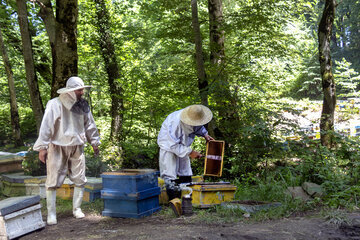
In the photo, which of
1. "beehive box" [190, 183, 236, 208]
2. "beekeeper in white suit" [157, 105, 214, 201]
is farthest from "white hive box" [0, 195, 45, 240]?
"beehive box" [190, 183, 236, 208]

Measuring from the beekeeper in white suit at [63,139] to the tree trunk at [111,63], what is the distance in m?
6.27

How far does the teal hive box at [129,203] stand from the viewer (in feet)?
16.1

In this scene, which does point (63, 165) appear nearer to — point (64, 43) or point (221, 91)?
point (64, 43)

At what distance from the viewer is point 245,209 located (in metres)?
4.65

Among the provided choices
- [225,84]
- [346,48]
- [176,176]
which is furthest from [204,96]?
[346,48]

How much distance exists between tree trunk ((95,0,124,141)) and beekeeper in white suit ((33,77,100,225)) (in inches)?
247

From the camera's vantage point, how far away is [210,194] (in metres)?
5.12

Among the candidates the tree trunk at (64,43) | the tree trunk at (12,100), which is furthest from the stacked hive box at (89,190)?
the tree trunk at (12,100)

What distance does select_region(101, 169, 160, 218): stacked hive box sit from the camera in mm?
4891

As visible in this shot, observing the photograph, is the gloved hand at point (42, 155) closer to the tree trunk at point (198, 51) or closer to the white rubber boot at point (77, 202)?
the white rubber boot at point (77, 202)

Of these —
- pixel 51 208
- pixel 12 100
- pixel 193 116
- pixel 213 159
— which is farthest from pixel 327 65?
pixel 12 100

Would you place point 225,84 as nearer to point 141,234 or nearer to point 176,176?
point 176,176

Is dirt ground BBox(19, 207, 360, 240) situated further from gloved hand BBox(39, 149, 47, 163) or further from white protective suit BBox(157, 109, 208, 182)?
gloved hand BBox(39, 149, 47, 163)

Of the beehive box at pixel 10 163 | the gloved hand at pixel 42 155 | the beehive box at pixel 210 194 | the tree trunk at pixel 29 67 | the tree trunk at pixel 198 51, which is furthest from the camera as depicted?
the tree trunk at pixel 29 67
